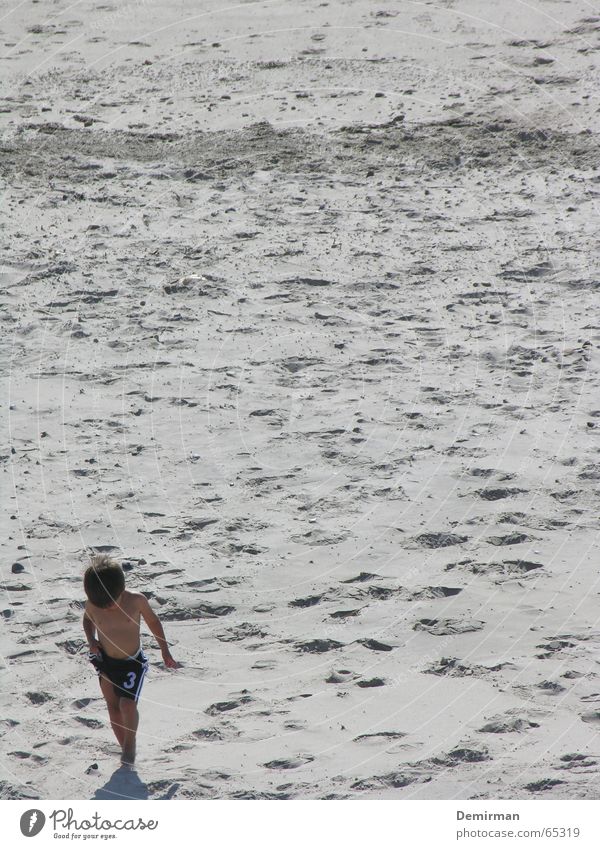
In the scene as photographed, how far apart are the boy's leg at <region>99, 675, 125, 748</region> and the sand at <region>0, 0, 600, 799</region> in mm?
176

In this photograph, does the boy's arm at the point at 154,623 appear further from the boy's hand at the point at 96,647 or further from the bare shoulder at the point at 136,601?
the boy's hand at the point at 96,647

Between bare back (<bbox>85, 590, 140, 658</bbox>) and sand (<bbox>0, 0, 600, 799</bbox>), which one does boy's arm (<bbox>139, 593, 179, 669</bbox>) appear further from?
sand (<bbox>0, 0, 600, 799</bbox>)

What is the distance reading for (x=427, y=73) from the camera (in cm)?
1484

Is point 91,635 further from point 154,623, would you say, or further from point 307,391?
point 307,391

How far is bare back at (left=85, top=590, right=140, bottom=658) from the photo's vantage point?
5.73 meters

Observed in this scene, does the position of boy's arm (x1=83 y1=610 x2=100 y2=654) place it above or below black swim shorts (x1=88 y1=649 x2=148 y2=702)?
above

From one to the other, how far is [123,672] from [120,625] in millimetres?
219

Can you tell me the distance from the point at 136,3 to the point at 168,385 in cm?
899

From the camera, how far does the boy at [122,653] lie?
5734 millimetres

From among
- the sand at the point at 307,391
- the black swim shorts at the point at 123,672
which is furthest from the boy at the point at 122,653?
the sand at the point at 307,391

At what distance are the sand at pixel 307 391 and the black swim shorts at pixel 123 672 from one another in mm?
345

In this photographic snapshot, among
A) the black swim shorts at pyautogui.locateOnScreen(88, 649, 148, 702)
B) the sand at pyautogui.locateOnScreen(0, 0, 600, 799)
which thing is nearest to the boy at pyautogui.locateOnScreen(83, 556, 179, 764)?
the black swim shorts at pyautogui.locateOnScreen(88, 649, 148, 702)

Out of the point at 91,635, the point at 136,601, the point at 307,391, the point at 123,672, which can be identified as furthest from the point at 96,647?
the point at 307,391

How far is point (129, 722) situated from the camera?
18.9 ft
